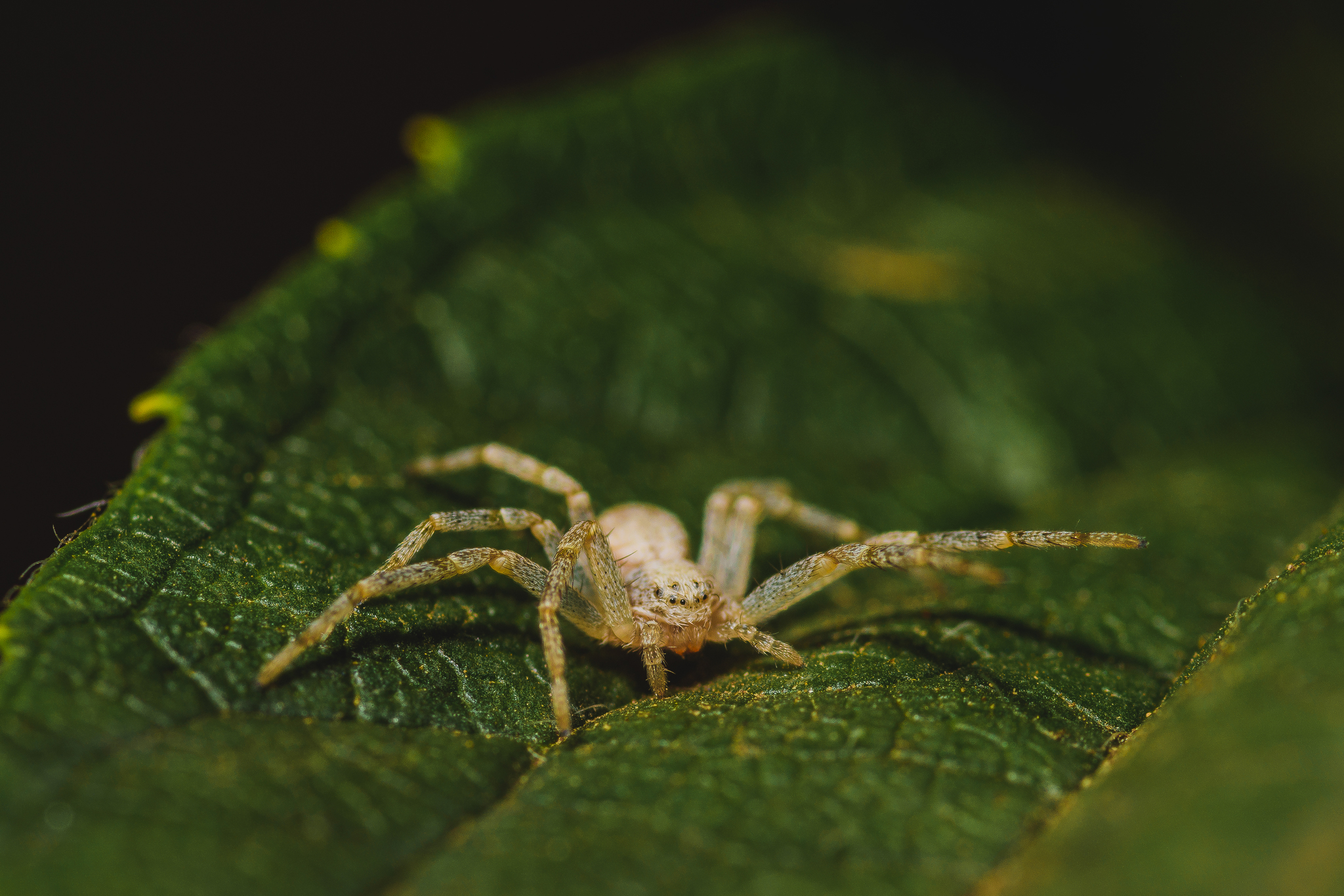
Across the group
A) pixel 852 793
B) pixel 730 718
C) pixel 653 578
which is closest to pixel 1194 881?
pixel 852 793

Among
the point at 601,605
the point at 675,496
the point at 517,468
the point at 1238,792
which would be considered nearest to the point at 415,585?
the point at 601,605

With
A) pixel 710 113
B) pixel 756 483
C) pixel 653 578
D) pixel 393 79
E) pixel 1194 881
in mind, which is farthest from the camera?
pixel 393 79

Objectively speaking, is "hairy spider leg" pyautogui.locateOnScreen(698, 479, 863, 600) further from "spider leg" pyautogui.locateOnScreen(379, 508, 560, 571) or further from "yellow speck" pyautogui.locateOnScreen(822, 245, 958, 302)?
"yellow speck" pyautogui.locateOnScreen(822, 245, 958, 302)

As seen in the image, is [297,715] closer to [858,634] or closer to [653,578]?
[653,578]

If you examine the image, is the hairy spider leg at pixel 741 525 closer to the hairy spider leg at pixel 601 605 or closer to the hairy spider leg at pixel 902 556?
the hairy spider leg at pixel 902 556

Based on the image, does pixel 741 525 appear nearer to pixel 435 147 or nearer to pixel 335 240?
pixel 335 240

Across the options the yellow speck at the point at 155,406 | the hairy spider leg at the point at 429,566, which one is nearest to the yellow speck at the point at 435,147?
the yellow speck at the point at 155,406

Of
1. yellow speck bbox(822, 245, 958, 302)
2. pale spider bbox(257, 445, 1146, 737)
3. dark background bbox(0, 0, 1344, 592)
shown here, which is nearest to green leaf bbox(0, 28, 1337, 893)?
yellow speck bbox(822, 245, 958, 302)
